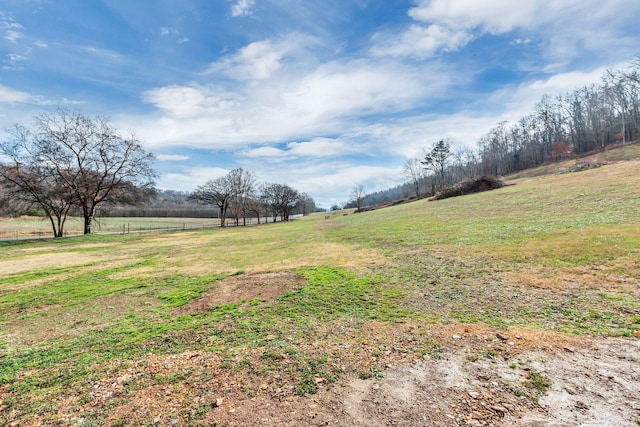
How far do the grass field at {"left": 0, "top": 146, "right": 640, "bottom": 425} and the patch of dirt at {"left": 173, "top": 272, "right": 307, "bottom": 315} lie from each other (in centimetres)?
11


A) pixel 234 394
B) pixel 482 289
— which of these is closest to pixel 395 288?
pixel 482 289

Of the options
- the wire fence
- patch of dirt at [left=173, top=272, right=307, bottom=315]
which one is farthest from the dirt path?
the wire fence

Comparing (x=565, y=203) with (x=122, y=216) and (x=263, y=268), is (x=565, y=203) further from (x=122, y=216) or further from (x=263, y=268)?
(x=122, y=216)

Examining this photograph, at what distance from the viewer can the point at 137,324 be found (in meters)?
5.71

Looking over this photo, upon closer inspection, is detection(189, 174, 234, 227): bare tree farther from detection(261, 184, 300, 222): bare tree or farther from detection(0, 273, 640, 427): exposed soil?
detection(0, 273, 640, 427): exposed soil

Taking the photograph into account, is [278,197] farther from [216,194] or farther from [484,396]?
[484,396]

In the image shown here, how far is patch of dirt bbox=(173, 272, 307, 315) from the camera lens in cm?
672

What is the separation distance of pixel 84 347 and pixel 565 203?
937 inches

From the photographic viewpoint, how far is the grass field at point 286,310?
12.1 ft

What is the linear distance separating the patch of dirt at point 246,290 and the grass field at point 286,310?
4.3 inches

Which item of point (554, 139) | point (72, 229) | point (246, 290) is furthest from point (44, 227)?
point (554, 139)

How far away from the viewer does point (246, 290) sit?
7781 mm

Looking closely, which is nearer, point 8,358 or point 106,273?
point 8,358

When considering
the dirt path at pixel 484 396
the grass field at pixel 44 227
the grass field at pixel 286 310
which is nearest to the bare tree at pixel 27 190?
the grass field at pixel 44 227
